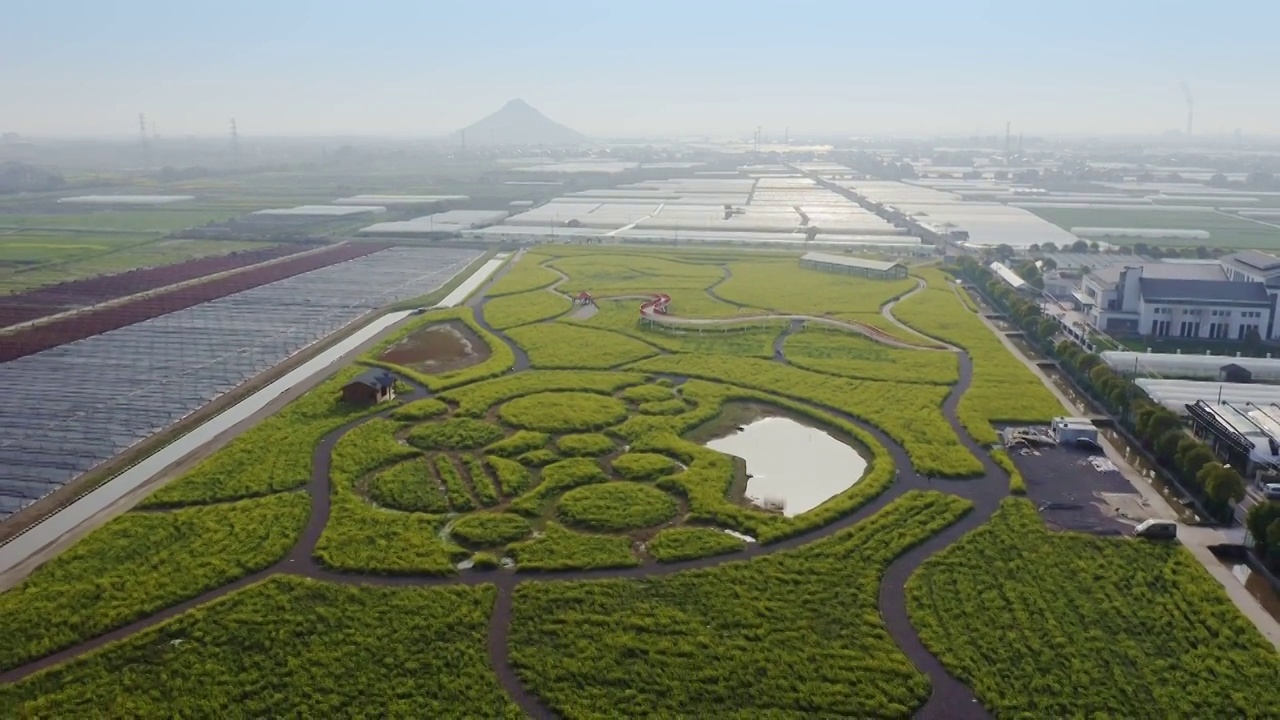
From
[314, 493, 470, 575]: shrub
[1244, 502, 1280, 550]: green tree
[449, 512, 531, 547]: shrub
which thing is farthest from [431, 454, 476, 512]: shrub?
[1244, 502, 1280, 550]: green tree

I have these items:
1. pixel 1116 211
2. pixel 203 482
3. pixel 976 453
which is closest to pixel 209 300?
pixel 203 482

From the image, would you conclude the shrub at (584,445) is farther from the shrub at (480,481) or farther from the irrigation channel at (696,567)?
the irrigation channel at (696,567)

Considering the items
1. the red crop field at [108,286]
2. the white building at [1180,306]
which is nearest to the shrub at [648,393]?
the white building at [1180,306]

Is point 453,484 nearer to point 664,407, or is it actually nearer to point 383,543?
point 383,543

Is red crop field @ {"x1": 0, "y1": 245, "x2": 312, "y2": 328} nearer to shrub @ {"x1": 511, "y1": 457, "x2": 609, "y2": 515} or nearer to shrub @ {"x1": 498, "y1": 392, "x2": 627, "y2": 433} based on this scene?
shrub @ {"x1": 498, "y1": 392, "x2": 627, "y2": 433}

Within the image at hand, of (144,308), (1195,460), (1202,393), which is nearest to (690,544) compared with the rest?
(1195,460)
